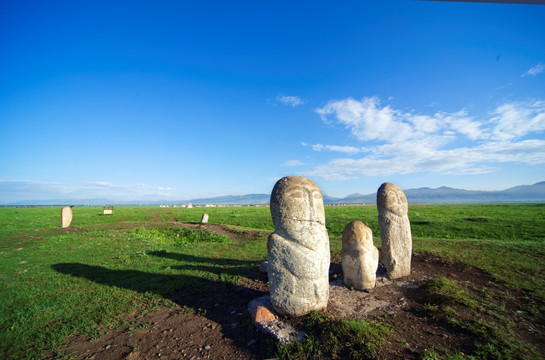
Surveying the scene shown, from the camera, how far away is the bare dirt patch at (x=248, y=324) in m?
4.78

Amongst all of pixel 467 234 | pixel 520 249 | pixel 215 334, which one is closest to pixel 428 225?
pixel 467 234

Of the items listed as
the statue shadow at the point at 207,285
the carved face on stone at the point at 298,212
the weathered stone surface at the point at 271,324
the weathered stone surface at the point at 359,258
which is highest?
the carved face on stone at the point at 298,212

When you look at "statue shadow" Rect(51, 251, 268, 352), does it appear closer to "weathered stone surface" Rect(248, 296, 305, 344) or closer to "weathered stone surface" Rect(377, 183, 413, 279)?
"weathered stone surface" Rect(248, 296, 305, 344)

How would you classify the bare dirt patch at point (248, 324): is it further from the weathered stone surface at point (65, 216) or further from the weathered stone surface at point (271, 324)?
the weathered stone surface at point (65, 216)

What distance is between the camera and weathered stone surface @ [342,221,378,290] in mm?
7418

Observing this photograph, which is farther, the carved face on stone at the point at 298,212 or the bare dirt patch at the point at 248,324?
the carved face on stone at the point at 298,212

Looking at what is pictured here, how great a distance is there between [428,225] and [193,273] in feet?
76.3

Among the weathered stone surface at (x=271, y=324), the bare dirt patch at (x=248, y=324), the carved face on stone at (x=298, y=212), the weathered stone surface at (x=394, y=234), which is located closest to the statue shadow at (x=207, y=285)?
the bare dirt patch at (x=248, y=324)

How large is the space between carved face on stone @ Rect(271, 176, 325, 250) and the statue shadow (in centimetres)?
236

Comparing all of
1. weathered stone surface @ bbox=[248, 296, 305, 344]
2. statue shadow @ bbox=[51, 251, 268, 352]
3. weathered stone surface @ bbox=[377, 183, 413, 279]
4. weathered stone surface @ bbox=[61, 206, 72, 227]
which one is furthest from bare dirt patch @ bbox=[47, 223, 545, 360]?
weathered stone surface @ bbox=[61, 206, 72, 227]

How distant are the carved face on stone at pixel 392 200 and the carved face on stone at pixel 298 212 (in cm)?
396

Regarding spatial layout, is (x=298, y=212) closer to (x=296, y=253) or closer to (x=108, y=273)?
(x=296, y=253)

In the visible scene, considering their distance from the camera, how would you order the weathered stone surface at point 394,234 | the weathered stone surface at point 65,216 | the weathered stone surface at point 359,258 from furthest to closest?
the weathered stone surface at point 65,216 → the weathered stone surface at point 394,234 → the weathered stone surface at point 359,258

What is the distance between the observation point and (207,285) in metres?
8.45
